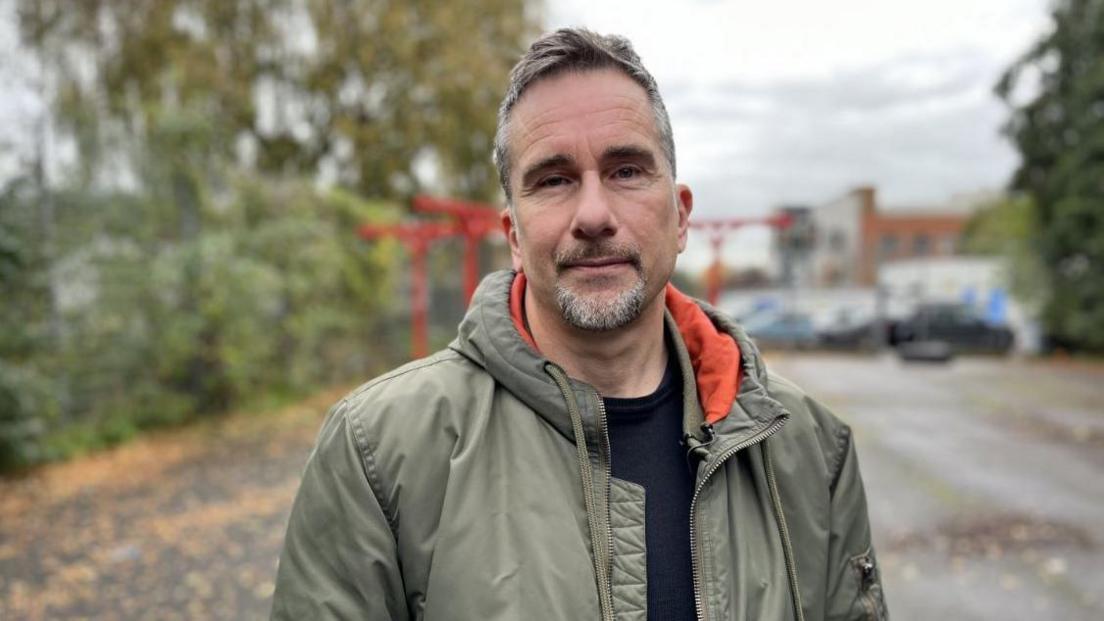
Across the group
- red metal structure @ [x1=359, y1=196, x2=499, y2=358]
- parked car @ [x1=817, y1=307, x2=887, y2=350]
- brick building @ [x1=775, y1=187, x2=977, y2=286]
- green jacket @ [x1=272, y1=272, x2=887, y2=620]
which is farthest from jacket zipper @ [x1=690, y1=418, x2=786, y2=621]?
brick building @ [x1=775, y1=187, x2=977, y2=286]

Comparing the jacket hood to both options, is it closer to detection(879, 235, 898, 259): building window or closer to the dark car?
the dark car

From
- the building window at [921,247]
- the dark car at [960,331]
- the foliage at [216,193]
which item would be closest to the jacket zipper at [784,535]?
the foliage at [216,193]

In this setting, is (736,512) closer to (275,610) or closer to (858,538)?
(858,538)

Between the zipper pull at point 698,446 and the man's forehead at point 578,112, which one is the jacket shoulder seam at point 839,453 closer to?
the zipper pull at point 698,446

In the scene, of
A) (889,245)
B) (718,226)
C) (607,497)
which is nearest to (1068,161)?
(718,226)

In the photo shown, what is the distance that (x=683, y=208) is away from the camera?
5.98ft

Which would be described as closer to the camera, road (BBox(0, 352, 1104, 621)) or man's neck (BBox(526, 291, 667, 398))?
man's neck (BBox(526, 291, 667, 398))

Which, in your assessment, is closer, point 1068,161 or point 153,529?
point 153,529

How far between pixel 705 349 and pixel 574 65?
63 centimetres

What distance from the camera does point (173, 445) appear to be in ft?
30.1

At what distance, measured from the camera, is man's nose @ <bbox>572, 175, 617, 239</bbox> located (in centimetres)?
158

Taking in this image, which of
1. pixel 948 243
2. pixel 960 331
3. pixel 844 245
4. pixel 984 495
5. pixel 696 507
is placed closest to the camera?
pixel 696 507

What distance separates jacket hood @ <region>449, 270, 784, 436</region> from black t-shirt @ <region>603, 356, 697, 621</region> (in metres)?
0.07

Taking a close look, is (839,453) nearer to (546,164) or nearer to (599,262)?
(599,262)
